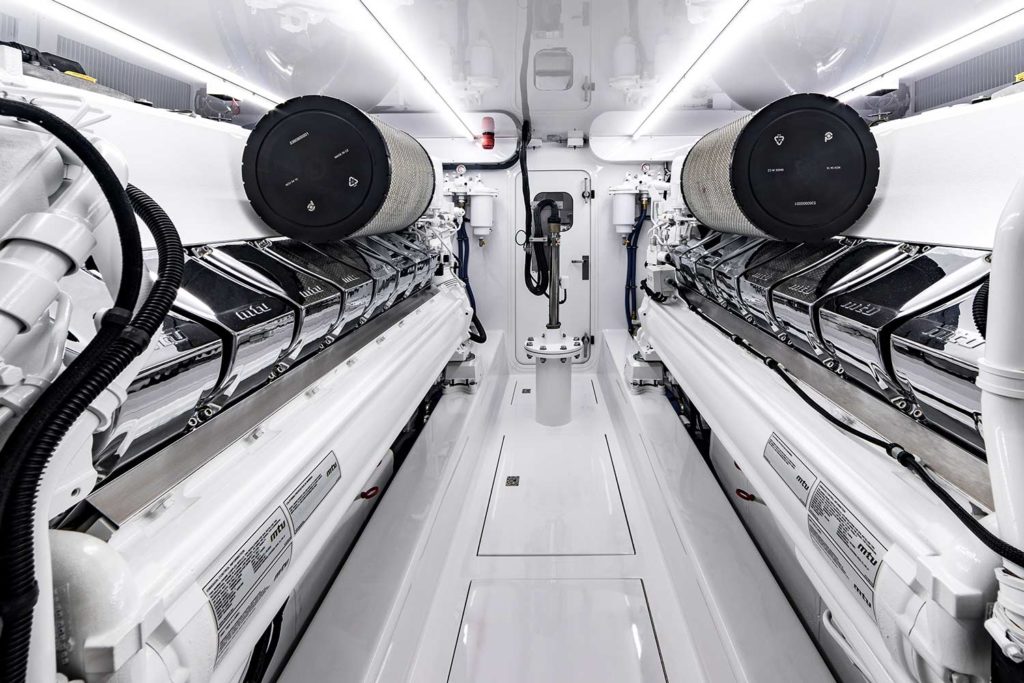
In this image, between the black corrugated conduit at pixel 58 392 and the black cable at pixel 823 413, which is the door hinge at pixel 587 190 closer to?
the black cable at pixel 823 413

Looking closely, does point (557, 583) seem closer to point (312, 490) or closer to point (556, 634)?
point (556, 634)

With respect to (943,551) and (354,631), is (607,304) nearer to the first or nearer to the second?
(354,631)

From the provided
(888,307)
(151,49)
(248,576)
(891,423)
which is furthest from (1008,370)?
(151,49)

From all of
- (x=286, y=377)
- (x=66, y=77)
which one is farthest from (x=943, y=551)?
(x=66, y=77)

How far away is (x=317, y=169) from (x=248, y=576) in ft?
4.87

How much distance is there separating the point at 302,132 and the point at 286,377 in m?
0.87

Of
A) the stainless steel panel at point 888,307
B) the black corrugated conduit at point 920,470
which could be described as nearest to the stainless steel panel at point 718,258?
the black corrugated conduit at point 920,470

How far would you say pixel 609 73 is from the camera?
127 inches

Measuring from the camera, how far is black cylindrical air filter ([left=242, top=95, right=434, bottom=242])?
78.1 inches

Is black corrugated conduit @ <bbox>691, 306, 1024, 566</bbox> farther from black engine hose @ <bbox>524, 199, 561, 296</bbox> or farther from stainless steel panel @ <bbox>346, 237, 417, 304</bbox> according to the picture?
black engine hose @ <bbox>524, 199, 561, 296</bbox>

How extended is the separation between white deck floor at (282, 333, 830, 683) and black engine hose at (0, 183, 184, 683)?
119 centimetres

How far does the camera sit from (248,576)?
3.21 ft

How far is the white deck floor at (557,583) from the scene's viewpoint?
1.68m

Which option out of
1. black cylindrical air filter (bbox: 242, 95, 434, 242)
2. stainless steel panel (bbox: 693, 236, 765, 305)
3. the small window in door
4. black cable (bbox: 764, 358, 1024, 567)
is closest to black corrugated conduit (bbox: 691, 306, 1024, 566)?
black cable (bbox: 764, 358, 1024, 567)
